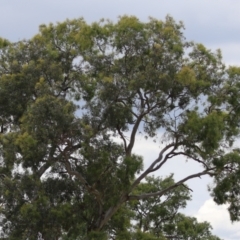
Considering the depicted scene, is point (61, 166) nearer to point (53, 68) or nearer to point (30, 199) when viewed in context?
point (30, 199)

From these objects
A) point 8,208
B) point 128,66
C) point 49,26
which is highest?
point 49,26

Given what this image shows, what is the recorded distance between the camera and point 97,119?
2438 cm

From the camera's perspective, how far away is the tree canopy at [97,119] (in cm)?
2364

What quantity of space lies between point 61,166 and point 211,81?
5.58 metres

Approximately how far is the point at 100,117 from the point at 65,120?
1518 millimetres

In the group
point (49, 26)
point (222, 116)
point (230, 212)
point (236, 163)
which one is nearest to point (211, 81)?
point (222, 116)

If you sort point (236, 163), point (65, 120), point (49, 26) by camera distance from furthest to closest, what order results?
point (49, 26), point (236, 163), point (65, 120)

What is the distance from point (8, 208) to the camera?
25.6 meters

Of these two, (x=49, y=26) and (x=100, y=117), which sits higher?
(x=49, y=26)

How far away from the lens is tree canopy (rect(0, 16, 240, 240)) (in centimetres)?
2364

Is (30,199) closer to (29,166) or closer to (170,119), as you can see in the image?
(29,166)

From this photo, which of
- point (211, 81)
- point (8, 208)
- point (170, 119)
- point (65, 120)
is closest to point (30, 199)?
point (8, 208)

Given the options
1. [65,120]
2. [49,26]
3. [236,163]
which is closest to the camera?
[65,120]

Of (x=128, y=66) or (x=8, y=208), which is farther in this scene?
(x=8, y=208)
